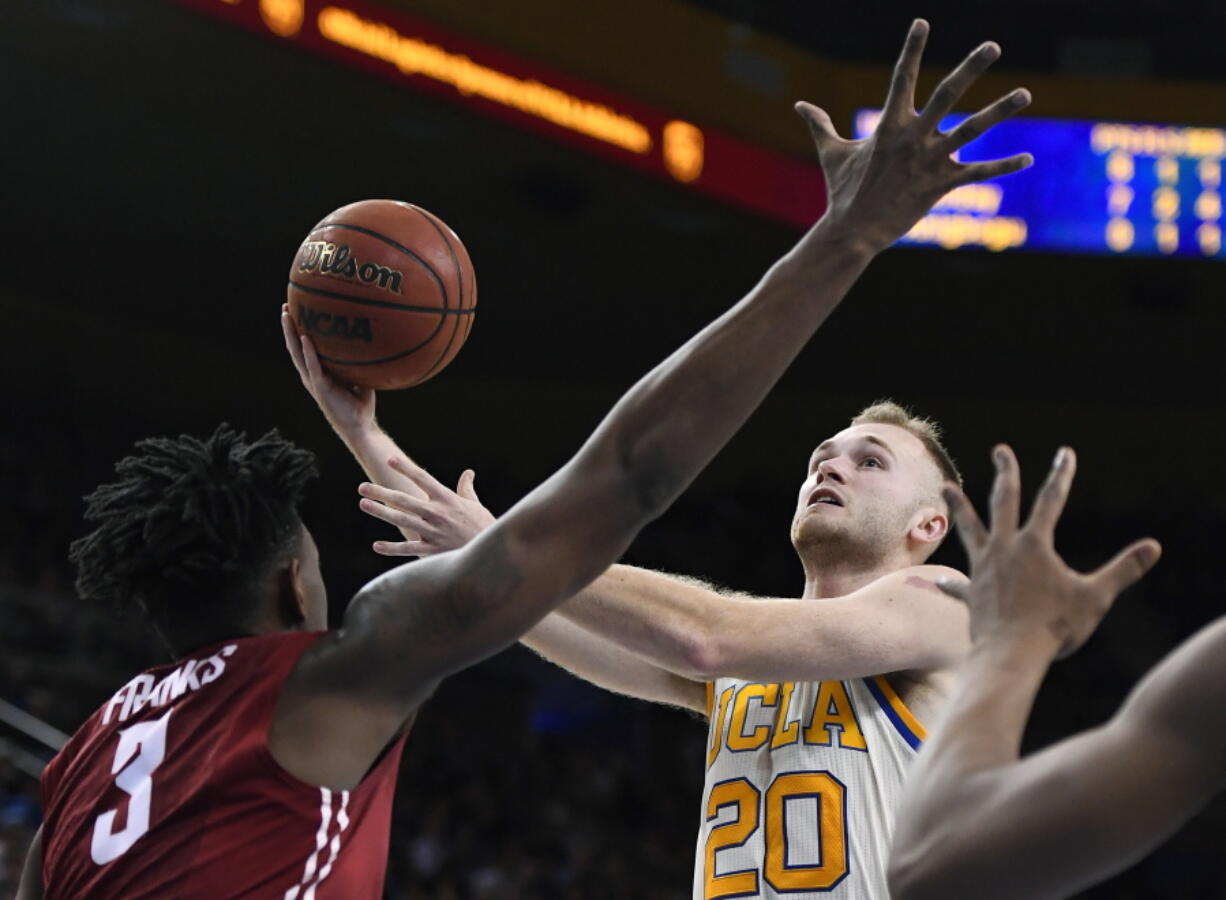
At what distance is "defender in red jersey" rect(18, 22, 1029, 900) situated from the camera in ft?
7.20

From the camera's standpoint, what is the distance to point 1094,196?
40.4 feet

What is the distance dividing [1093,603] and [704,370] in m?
0.58

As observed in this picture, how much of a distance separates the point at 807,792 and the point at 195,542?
5.49ft

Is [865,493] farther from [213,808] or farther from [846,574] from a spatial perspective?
[213,808]

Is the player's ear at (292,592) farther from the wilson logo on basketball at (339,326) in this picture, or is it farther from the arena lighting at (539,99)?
the arena lighting at (539,99)

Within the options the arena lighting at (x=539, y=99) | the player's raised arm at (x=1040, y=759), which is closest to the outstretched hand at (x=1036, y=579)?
the player's raised arm at (x=1040, y=759)

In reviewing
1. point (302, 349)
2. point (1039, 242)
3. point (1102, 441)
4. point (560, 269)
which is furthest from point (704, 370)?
point (1102, 441)

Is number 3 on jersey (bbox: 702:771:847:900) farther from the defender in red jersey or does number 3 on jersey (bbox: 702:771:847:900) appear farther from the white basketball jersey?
the defender in red jersey

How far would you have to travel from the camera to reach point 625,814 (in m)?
13.2

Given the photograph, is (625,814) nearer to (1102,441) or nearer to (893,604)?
(1102,441)

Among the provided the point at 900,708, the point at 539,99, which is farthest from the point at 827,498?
the point at 539,99

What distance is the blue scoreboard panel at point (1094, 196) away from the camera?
1216cm

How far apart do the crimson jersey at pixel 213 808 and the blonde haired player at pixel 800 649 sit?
71 centimetres

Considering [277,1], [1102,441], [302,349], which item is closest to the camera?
[302,349]
